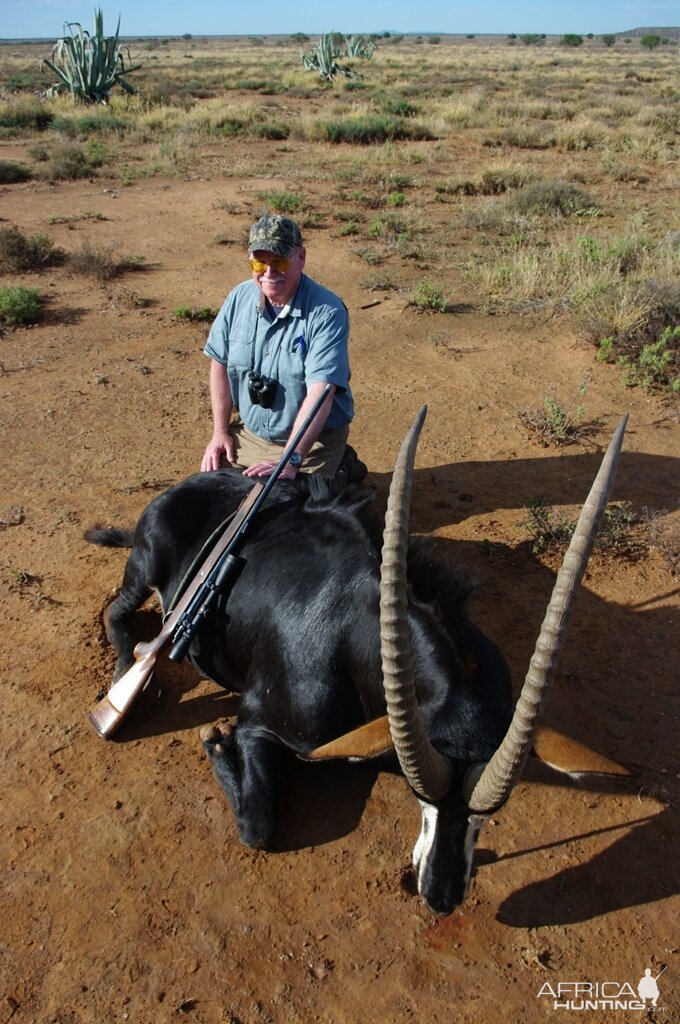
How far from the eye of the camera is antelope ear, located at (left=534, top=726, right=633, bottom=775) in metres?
2.52

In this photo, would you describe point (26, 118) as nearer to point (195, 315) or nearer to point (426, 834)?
point (195, 315)

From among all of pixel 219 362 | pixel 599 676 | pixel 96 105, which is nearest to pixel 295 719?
pixel 599 676

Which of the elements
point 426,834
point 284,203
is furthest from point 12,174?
point 426,834

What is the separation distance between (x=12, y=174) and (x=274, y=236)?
14.4 metres

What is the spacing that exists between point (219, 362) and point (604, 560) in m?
3.00

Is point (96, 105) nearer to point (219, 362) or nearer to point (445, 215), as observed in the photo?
point (445, 215)

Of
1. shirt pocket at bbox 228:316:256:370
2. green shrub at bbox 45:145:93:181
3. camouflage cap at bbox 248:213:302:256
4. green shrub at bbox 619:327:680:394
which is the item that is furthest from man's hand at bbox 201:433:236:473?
green shrub at bbox 45:145:93:181

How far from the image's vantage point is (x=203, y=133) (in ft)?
67.5

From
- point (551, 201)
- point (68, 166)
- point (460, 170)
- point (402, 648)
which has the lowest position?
point (402, 648)

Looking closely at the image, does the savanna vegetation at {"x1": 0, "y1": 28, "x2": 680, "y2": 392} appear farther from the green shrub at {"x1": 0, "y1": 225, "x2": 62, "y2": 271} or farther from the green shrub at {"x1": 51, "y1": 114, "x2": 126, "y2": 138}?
the green shrub at {"x1": 0, "y1": 225, "x2": 62, "y2": 271}

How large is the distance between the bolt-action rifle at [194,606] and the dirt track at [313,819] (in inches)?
12.3

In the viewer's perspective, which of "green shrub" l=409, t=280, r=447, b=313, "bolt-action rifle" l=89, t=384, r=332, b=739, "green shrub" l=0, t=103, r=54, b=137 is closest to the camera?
"bolt-action rifle" l=89, t=384, r=332, b=739

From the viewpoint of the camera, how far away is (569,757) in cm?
254

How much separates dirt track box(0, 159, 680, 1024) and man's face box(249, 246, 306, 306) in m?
2.03
